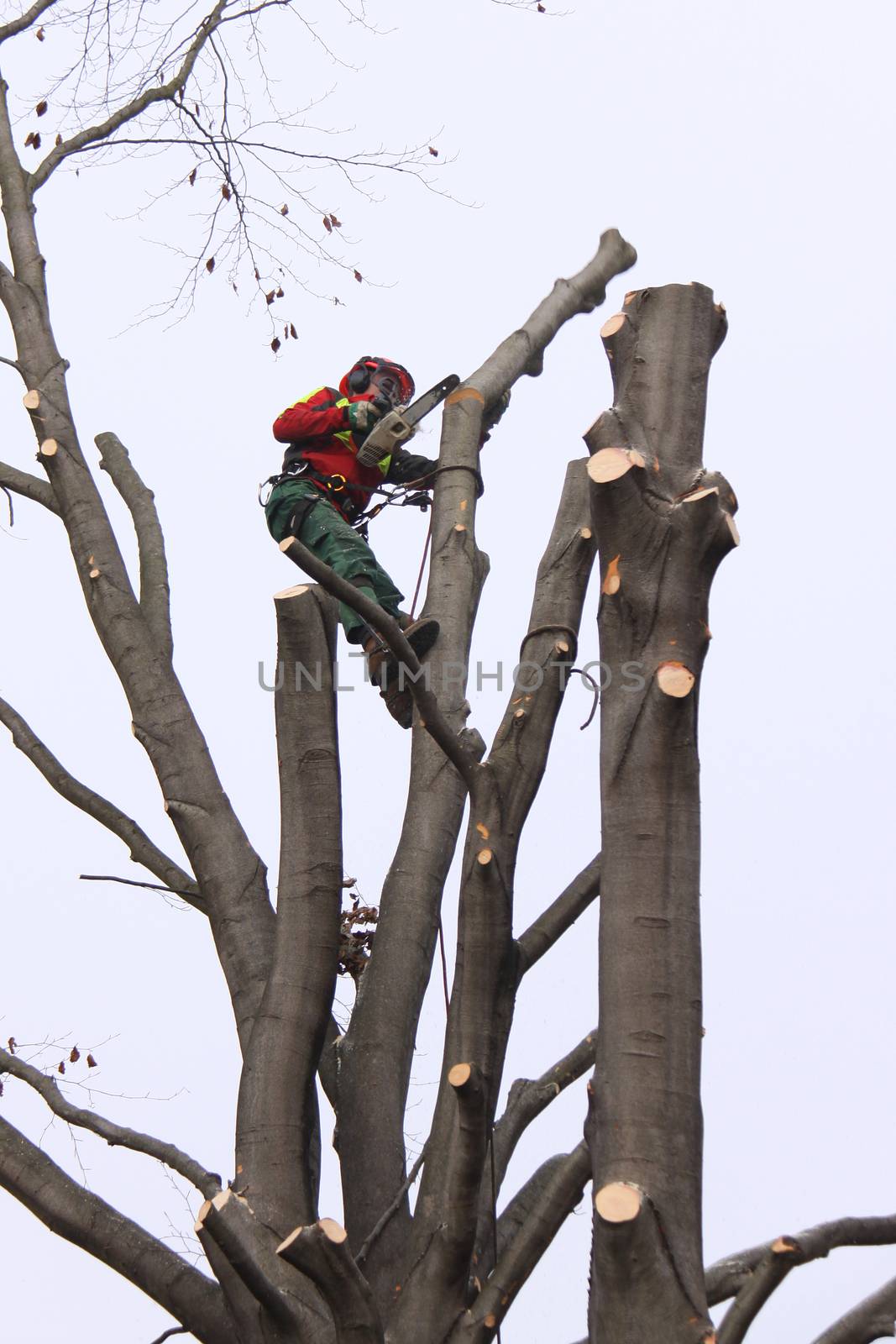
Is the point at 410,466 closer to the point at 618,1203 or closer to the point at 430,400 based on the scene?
the point at 430,400

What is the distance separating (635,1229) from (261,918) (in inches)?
57.2

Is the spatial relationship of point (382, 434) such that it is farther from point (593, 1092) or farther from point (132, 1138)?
point (593, 1092)

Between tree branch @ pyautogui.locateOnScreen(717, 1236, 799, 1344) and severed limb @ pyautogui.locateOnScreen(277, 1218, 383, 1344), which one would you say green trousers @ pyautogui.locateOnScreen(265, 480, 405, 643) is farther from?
tree branch @ pyautogui.locateOnScreen(717, 1236, 799, 1344)

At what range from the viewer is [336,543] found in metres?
4.41

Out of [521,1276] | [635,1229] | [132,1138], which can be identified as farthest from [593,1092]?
[132,1138]

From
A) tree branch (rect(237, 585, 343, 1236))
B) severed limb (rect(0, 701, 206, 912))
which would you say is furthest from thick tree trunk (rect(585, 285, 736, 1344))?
severed limb (rect(0, 701, 206, 912))

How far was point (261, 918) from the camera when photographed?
3.33m

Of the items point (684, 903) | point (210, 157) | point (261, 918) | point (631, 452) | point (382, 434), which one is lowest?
point (684, 903)

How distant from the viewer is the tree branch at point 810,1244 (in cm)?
227

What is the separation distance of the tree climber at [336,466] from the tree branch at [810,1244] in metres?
2.19

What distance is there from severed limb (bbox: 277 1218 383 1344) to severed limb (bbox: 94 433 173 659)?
1.81m

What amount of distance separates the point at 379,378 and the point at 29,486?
1275 mm

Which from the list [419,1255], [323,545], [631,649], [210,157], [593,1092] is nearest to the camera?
[593,1092]

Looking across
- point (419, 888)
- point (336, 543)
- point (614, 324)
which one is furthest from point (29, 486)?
point (614, 324)
